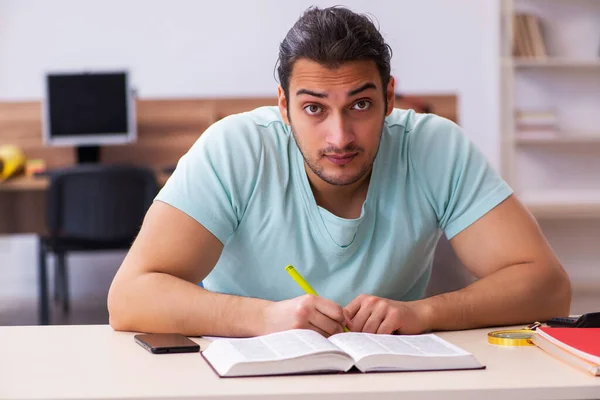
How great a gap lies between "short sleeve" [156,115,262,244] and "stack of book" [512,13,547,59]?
385 centimetres

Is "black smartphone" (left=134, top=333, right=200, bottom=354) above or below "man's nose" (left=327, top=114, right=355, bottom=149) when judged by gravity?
below

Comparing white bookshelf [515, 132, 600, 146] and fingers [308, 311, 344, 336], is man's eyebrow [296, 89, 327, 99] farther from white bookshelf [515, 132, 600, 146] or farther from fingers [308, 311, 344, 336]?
white bookshelf [515, 132, 600, 146]

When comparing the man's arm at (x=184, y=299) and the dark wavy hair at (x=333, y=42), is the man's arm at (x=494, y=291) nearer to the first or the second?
the man's arm at (x=184, y=299)

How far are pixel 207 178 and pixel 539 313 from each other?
0.60 metres

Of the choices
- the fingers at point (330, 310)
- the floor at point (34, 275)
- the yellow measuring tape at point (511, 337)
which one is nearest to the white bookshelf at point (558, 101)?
the floor at point (34, 275)

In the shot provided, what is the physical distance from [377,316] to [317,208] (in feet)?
1.07

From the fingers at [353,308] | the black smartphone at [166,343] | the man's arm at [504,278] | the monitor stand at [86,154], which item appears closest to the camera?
the black smartphone at [166,343]

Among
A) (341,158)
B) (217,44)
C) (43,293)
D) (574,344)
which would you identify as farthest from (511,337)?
(217,44)

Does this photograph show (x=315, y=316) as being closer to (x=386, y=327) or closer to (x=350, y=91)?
(x=386, y=327)

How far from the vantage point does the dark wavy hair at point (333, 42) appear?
142 cm

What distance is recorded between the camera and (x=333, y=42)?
143 cm

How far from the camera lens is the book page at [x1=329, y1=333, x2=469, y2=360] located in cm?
101

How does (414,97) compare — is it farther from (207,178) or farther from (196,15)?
(207,178)

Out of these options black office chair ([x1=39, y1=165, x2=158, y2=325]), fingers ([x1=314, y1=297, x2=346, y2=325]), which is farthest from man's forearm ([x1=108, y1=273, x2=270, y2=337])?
black office chair ([x1=39, y1=165, x2=158, y2=325])
